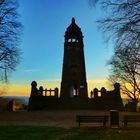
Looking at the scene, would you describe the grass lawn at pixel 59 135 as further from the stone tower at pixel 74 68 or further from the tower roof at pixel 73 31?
the tower roof at pixel 73 31

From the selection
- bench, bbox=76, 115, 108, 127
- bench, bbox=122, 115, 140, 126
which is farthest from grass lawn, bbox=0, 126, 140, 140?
bench, bbox=122, 115, 140, 126

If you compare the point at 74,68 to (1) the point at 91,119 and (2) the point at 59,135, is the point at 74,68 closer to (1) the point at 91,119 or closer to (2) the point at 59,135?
(1) the point at 91,119

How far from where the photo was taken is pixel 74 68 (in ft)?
152

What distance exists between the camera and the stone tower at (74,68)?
4580 centimetres

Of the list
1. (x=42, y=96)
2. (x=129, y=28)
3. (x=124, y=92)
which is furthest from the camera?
(x=124, y=92)

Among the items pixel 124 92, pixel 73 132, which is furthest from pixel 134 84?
pixel 73 132

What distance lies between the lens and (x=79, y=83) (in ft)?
151

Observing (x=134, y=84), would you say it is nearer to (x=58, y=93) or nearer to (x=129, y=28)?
(x=58, y=93)

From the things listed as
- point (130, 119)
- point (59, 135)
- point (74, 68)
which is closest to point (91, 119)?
point (130, 119)

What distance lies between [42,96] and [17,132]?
28.7 meters

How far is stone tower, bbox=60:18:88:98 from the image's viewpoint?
150 feet

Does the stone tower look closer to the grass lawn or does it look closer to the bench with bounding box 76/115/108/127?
the bench with bounding box 76/115/108/127

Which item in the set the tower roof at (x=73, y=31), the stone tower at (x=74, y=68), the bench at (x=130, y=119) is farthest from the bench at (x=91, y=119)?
the tower roof at (x=73, y=31)

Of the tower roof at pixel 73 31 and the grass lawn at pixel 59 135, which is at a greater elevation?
the tower roof at pixel 73 31
